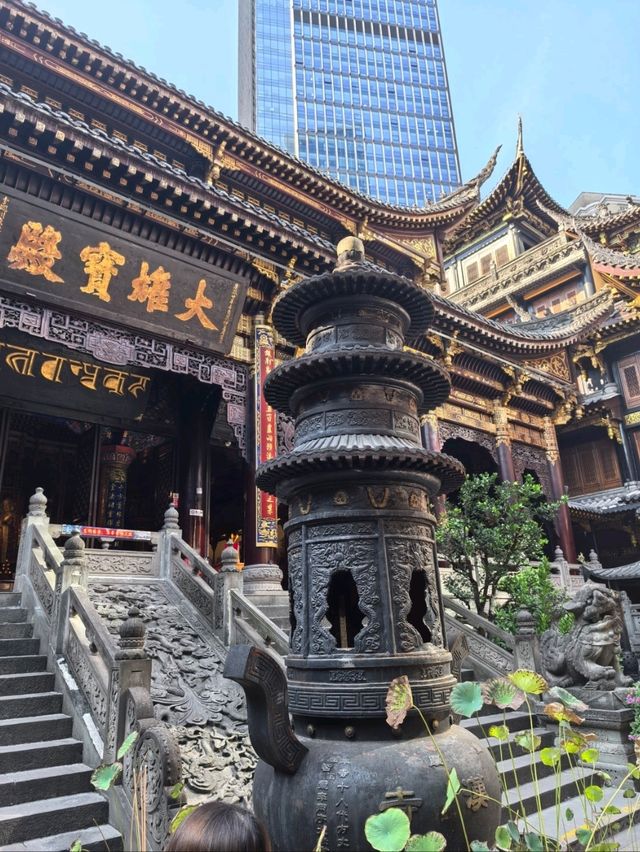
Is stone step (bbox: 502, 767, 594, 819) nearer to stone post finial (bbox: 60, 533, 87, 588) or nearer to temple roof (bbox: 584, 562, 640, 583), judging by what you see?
stone post finial (bbox: 60, 533, 87, 588)

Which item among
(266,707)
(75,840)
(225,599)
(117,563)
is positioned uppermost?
(117,563)

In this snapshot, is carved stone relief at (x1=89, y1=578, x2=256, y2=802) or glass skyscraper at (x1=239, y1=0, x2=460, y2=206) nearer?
carved stone relief at (x1=89, y1=578, x2=256, y2=802)

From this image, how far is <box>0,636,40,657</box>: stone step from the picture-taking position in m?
5.40

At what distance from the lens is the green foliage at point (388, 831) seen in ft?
6.34

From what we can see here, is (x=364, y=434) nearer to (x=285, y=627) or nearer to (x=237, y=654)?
(x=237, y=654)

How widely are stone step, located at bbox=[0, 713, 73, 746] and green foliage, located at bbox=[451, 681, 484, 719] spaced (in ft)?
11.6

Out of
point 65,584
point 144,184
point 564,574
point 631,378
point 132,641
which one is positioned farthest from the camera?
point 631,378

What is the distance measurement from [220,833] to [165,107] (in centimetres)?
1277

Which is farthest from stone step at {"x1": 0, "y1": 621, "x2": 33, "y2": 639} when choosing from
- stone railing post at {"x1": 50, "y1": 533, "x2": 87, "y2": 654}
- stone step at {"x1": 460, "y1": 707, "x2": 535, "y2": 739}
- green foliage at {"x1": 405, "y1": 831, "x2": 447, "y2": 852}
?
green foliage at {"x1": 405, "y1": 831, "x2": 447, "y2": 852}

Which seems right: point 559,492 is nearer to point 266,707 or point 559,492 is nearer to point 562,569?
point 562,569

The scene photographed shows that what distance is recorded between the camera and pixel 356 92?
73.5 m

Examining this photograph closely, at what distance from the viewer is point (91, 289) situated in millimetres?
8180

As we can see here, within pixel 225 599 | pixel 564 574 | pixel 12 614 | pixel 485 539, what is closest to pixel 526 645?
pixel 485 539

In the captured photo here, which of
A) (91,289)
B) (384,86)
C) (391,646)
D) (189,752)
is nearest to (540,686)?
(391,646)
